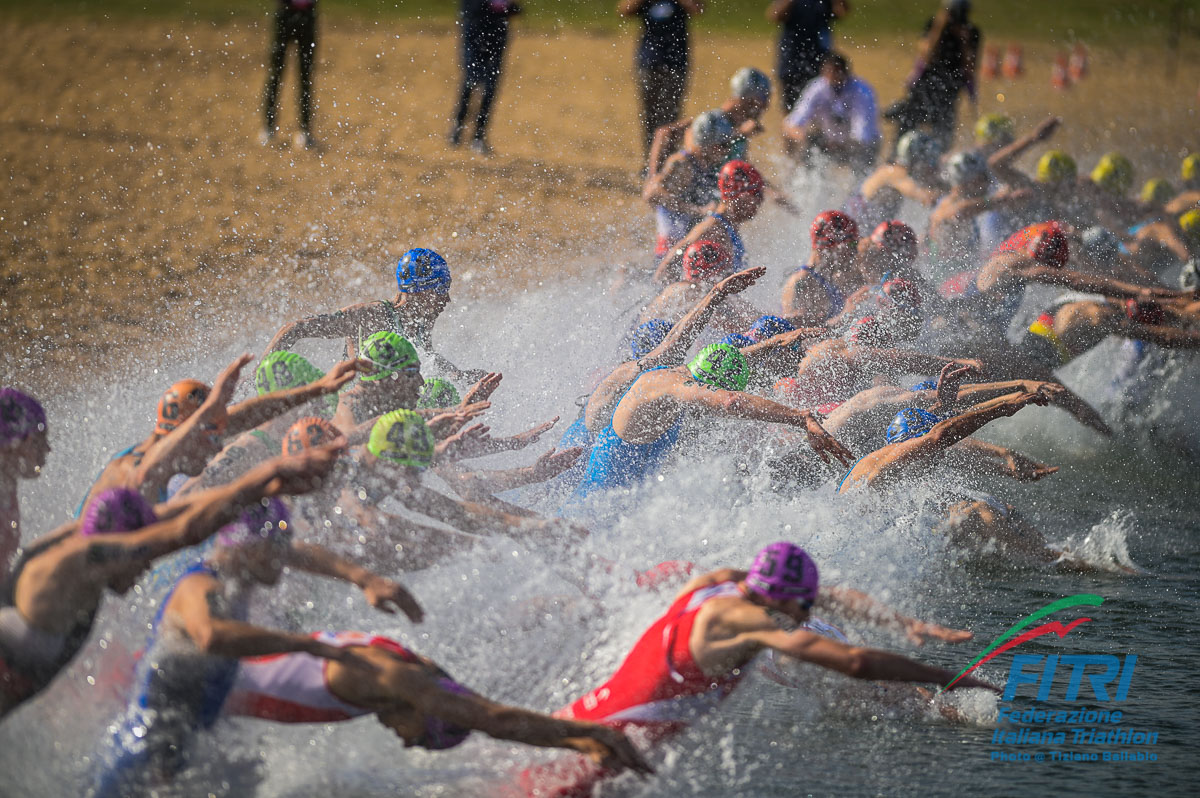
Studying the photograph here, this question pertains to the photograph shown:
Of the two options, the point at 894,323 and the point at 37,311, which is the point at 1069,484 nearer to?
the point at 894,323

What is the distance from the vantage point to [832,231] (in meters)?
8.98

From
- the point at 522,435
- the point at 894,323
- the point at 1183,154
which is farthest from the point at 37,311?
the point at 1183,154

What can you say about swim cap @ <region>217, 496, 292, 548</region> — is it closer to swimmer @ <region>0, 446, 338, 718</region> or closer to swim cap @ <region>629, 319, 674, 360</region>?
swimmer @ <region>0, 446, 338, 718</region>

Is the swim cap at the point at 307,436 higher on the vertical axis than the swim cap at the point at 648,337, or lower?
lower

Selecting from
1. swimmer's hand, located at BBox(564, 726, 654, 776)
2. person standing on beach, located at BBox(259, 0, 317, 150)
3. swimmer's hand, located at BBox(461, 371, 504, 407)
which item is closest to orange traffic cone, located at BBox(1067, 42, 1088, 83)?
person standing on beach, located at BBox(259, 0, 317, 150)

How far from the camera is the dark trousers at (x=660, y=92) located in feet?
45.7

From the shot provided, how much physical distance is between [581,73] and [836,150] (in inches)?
426

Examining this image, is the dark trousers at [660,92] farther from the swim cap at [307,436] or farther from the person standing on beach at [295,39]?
the swim cap at [307,436]

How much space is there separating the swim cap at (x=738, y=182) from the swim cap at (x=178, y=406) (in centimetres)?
479

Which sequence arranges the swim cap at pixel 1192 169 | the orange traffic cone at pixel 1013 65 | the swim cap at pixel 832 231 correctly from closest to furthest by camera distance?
1. the swim cap at pixel 832 231
2. the swim cap at pixel 1192 169
3. the orange traffic cone at pixel 1013 65

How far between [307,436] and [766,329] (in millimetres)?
3417

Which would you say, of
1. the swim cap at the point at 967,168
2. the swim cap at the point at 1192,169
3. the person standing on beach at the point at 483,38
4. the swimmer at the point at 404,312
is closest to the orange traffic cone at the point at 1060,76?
the swim cap at the point at 1192,169

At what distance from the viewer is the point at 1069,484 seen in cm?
900

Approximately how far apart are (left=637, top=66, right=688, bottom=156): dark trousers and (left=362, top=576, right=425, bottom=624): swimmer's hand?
10211 millimetres
